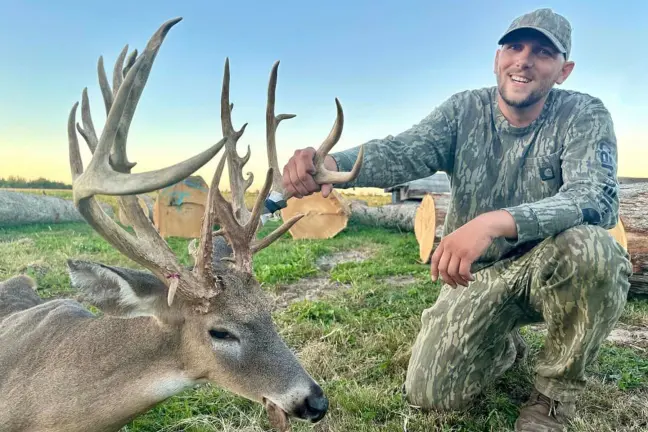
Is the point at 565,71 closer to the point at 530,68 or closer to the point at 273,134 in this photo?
the point at 530,68

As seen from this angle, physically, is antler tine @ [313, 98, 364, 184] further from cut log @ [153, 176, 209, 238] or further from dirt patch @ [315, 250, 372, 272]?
cut log @ [153, 176, 209, 238]

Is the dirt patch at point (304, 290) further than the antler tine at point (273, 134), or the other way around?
the dirt patch at point (304, 290)

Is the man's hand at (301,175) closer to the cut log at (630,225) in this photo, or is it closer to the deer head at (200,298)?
the deer head at (200,298)

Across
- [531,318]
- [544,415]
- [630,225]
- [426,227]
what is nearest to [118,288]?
[544,415]

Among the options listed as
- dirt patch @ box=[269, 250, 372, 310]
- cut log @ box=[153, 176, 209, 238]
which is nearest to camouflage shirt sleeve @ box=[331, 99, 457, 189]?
dirt patch @ box=[269, 250, 372, 310]

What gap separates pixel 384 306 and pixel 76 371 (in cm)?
355

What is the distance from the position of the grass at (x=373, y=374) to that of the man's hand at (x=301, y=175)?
139cm

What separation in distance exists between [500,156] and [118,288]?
111 inches

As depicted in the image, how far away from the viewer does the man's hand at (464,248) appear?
108 inches

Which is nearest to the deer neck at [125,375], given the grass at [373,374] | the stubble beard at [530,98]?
the grass at [373,374]

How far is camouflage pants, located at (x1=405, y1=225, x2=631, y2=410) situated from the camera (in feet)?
10.5

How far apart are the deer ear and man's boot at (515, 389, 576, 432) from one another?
2330 mm

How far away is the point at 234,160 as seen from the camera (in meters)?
3.27

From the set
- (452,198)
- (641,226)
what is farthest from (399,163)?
(641,226)
